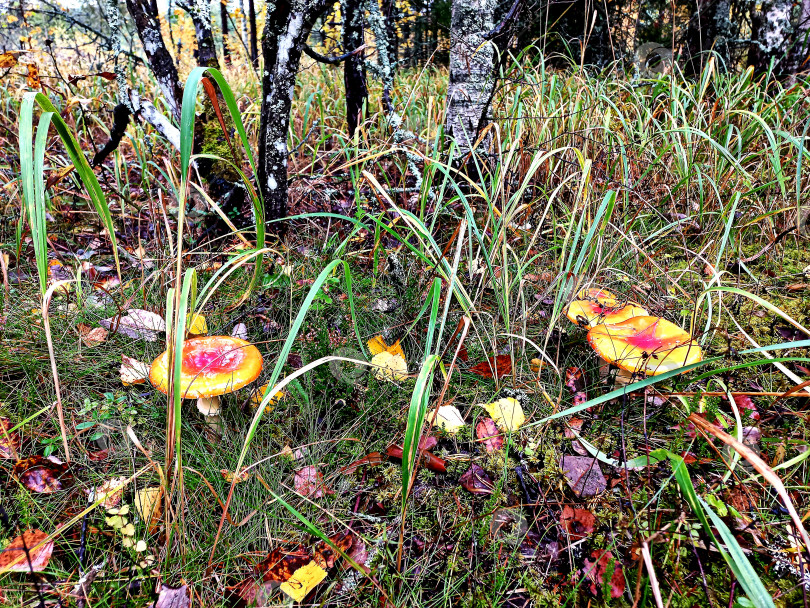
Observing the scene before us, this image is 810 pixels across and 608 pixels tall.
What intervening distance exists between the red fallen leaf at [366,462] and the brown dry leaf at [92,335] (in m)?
0.94

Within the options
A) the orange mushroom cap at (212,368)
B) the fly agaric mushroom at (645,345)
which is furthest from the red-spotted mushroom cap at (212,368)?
the fly agaric mushroom at (645,345)

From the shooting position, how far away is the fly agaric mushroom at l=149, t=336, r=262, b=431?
108 centimetres

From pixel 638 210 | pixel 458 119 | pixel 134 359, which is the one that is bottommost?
pixel 134 359

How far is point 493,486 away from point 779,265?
1718 millimetres

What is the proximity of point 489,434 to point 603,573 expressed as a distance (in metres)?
0.42

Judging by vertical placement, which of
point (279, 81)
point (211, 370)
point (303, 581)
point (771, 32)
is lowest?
point (303, 581)

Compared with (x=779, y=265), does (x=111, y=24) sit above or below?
above

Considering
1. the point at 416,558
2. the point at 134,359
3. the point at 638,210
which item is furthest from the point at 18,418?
the point at 638,210

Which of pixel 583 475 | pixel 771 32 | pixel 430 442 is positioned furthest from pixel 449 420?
pixel 771 32

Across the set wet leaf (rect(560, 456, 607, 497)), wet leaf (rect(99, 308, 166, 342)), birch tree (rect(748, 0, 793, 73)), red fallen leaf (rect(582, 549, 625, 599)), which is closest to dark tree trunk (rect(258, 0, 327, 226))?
wet leaf (rect(99, 308, 166, 342))

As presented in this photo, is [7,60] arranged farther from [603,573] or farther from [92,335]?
[603,573]

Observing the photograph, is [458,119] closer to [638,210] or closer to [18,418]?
[638,210]

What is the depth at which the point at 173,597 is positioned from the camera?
0.90m

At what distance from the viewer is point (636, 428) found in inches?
49.4
